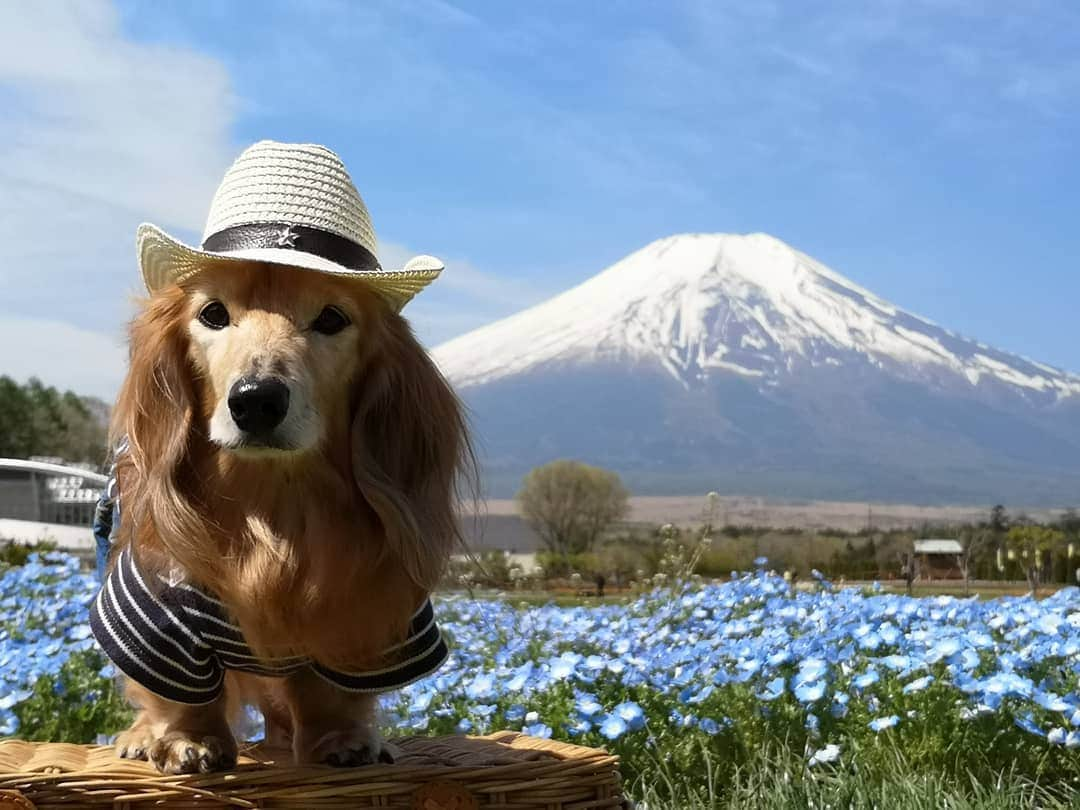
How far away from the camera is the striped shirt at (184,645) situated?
257cm

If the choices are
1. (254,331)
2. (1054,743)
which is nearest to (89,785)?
(254,331)

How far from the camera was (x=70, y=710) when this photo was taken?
405 cm

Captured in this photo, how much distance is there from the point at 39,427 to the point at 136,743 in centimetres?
5191

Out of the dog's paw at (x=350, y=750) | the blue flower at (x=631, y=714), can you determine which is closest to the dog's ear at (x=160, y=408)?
the dog's paw at (x=350, y=750)

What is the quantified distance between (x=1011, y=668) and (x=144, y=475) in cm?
270

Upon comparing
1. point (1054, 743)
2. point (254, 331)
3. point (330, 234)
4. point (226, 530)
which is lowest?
point (1054, 743)

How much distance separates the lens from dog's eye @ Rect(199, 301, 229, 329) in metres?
2.52

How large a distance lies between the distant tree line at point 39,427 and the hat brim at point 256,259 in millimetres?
47536

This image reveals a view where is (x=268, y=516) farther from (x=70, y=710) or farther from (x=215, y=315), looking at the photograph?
(x=70, y=710)

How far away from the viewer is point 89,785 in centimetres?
243

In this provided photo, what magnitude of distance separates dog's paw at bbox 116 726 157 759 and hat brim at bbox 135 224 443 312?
1004 mm

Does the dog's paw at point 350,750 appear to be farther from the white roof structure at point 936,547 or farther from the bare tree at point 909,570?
the white roof structure at point 936,547

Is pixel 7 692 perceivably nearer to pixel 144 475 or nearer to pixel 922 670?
pixel 144 475

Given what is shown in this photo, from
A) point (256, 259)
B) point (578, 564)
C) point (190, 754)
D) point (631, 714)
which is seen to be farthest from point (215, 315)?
point (578, 564)
